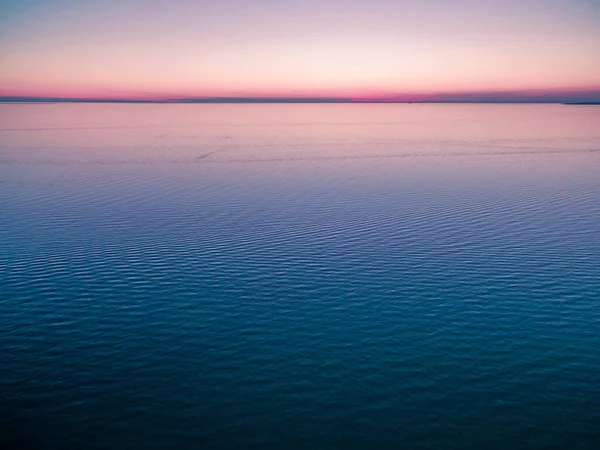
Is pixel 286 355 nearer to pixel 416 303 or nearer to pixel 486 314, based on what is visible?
pixel 416 303

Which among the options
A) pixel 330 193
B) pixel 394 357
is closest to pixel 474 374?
pixel 394 357

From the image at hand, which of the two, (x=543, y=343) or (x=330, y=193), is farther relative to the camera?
(x=330, y=193)

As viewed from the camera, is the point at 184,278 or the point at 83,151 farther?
the point at 83,151

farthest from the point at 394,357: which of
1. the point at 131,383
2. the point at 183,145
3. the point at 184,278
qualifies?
the point at 183,145

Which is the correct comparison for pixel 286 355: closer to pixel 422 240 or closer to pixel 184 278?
pixel 184 278

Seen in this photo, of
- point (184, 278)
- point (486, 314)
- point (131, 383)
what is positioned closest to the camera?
point (131, 383)

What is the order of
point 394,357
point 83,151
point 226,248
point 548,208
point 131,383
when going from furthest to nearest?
point 83,151
point 548,208
point 226,248
point 394,357
point 131,383
